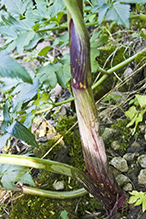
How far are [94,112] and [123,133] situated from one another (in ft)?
1.56

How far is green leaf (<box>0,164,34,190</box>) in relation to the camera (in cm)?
69

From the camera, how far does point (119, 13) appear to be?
56 centimetres

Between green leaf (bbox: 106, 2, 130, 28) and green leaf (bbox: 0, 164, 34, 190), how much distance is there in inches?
23.2

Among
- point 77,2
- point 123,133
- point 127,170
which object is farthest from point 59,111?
point 77,2

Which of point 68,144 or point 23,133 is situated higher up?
point 23,133

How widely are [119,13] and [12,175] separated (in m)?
0.63

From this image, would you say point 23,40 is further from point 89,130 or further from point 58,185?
point 58,185

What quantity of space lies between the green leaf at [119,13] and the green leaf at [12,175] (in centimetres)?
59

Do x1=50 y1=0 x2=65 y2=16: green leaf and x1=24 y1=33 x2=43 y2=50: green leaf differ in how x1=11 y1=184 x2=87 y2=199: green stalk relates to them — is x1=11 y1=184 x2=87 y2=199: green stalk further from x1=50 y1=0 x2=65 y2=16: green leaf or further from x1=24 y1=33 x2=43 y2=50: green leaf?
x1=50 y1=0 x2=65 y2=16: green leaf

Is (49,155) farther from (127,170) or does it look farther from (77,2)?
(77,2)

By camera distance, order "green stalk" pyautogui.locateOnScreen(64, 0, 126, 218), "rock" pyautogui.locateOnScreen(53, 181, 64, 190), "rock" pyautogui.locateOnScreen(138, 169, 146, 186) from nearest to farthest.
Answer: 1. "green stalk" pyautogui.locateOnScreen(64, 0, 126, 218)
2. "rock" pyautogui.locateOnScreen(138, 169, 146, 186)
3. "rock" pyautogui.locateOnScreen(53, 181, 64, 190)

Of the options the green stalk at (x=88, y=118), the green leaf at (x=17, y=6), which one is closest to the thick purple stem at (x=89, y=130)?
the green stalk at (x=88, y=118)

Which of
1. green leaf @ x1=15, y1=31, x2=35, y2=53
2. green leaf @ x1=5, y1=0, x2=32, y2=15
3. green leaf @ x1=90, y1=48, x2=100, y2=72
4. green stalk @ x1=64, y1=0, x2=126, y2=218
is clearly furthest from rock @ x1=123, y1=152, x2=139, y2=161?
green leaf @ x1=5, y1=0, x2=32, y2=15

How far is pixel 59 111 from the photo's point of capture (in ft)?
4.36
